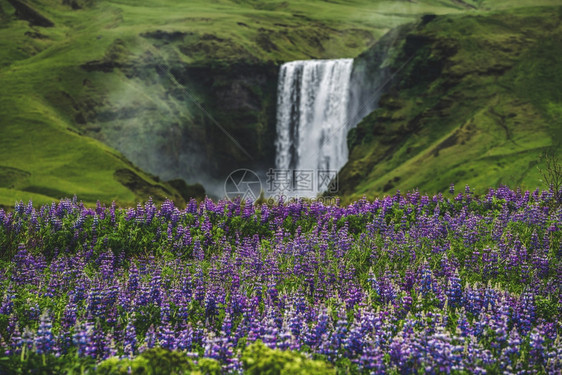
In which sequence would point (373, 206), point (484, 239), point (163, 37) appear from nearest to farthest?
point (484, 239) → point (373, 206) → point (163, 37)

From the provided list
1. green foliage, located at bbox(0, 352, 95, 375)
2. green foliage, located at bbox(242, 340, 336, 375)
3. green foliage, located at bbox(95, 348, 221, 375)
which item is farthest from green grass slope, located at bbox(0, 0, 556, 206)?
green foliage, located at bbox(242, 340, 336, 375)

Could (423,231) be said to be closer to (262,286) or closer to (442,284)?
(442,284)

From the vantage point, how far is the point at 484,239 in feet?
42.7

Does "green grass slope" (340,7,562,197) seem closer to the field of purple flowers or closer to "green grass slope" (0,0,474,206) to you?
the field of purple flowers

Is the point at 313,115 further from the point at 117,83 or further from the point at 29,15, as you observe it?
the point at 29,15

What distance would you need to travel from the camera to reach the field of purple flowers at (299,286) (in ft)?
22.7

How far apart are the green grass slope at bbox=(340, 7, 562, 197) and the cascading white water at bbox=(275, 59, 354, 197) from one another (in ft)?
25.5

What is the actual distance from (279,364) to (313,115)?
57.1 metres

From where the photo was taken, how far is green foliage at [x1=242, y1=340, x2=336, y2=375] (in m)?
5.34

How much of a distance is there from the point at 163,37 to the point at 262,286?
2832 inches

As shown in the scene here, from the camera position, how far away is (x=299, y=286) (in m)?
9.53

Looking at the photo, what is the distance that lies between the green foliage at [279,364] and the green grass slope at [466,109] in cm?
2475

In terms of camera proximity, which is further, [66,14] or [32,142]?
[66,14]

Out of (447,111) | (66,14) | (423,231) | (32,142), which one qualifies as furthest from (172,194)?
(66,14)
